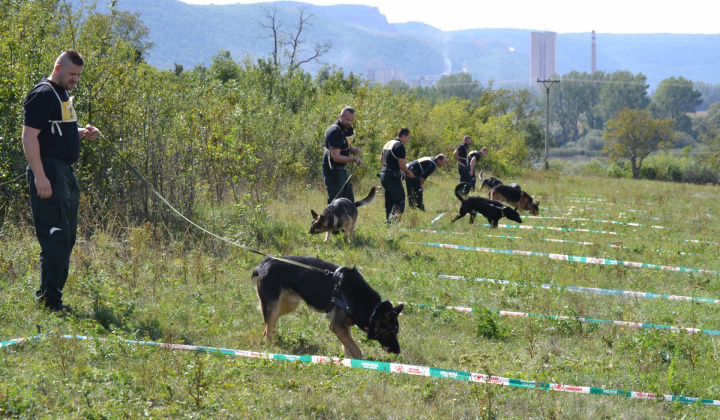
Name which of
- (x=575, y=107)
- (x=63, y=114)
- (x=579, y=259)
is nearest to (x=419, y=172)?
(x=579, y=259)

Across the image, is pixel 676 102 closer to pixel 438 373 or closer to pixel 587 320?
pixel 587 320

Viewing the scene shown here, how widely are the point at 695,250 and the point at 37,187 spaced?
33.2ft

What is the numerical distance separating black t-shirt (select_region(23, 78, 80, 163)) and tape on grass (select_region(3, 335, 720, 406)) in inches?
61.5

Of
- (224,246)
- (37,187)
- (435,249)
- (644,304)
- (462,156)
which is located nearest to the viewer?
(37,187)

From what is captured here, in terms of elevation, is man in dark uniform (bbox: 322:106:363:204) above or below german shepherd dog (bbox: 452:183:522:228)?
above

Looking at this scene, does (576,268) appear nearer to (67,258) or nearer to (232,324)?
(232,324)

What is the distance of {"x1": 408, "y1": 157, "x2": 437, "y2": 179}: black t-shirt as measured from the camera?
13781 mm

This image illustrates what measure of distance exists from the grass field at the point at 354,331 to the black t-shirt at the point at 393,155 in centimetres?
147

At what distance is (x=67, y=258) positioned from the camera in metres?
5.48

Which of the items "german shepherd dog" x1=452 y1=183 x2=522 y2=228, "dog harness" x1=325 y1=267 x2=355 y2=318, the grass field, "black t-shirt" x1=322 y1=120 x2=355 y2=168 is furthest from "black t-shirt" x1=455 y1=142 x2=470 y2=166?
"dog harness" x1=325 y1=267 x2=355 y2=318

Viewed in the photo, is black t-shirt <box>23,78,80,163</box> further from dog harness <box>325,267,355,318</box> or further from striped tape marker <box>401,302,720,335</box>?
striped tape marker <box>401,302,720,335</box>

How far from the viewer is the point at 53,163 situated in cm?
527

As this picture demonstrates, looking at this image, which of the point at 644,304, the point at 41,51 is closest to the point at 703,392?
the point at 644,304

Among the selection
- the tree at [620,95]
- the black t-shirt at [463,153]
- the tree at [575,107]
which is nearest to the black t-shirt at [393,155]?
the black t-shirt at [463,153]
